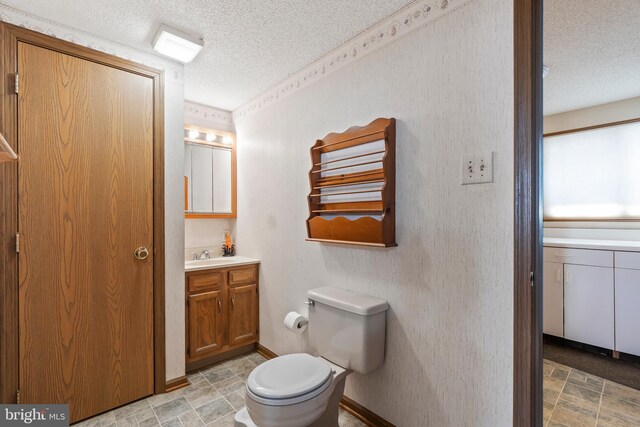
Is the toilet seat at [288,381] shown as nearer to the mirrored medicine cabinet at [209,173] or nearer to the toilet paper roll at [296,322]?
the toilet paper roll at [296,322]

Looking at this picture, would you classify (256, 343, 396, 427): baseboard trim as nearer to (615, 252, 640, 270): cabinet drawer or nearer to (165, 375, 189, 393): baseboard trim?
(165, 375, 189, 393): baseboard trim

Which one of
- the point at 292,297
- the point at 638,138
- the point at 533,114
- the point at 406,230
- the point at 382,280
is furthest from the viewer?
the point at 638,138

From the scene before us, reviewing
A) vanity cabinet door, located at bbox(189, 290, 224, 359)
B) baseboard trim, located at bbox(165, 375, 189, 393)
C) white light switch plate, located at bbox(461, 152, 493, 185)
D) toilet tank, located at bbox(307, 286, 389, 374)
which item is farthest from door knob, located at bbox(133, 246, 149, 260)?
white light switch plate, located at bbox(461, 152, 493, 185)

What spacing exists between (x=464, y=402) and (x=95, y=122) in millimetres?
2483

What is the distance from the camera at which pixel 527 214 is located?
1.17 m

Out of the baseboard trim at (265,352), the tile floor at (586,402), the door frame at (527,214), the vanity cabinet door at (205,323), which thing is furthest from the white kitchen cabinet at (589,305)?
the vanity cabinet door at (205,323)

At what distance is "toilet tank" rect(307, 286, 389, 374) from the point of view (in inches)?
61.8

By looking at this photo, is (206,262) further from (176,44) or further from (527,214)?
(527,214)

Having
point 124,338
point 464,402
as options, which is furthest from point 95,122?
point 464,402

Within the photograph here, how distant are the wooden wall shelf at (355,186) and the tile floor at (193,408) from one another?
1.12m

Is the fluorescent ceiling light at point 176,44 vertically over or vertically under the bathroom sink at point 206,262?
over

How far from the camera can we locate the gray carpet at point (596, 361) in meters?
2.21

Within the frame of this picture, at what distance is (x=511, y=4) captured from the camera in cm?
122

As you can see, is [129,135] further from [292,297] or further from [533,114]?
[533,114]
